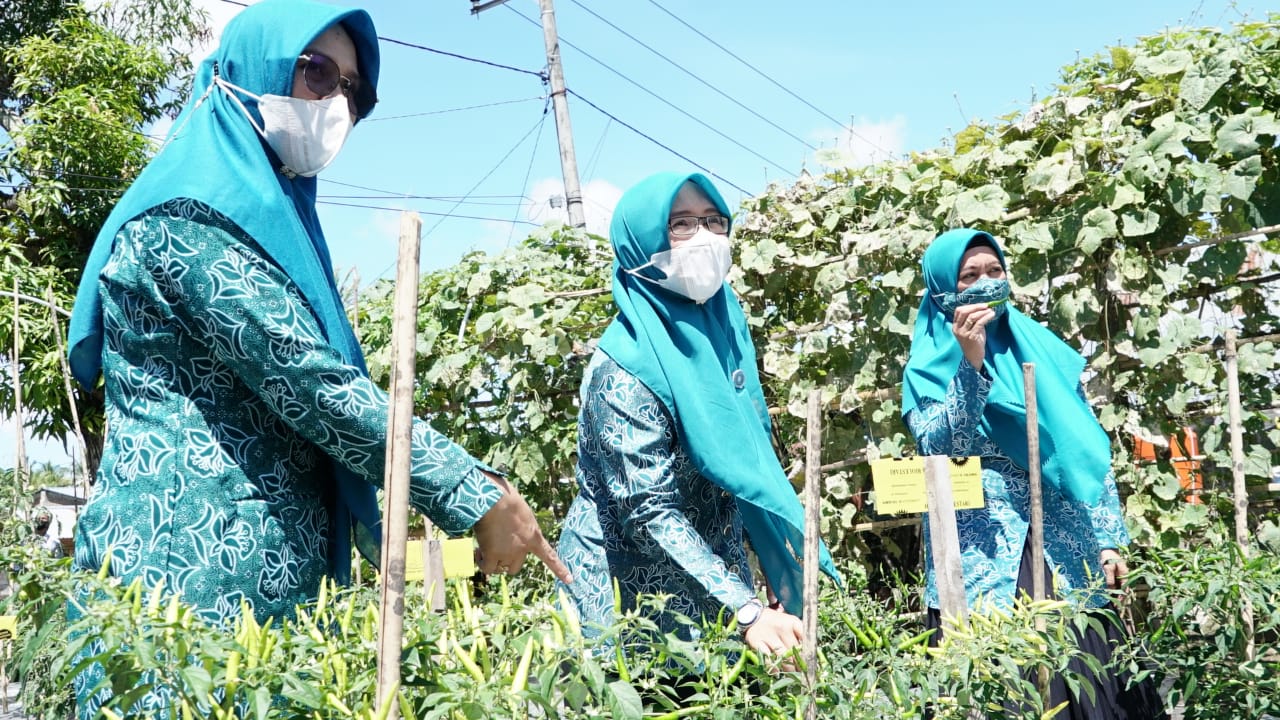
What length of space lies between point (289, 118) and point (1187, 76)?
3.15m

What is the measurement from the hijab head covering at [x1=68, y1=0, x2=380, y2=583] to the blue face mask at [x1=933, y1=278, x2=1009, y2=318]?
5.74ft

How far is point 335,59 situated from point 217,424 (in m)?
0.53

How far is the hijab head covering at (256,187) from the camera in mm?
1305

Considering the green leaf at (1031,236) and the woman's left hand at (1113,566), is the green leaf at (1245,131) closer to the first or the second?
the green leaf at (1031,236)

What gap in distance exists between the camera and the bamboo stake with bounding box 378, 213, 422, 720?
1103 mm

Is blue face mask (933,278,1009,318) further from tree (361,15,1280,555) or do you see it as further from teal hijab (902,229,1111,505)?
tree (361,15,1280,555)

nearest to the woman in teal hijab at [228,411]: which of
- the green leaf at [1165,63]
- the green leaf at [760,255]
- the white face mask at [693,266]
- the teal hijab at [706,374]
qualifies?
the teal hijab at [706,374]

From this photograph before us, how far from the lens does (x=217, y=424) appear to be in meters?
1.29

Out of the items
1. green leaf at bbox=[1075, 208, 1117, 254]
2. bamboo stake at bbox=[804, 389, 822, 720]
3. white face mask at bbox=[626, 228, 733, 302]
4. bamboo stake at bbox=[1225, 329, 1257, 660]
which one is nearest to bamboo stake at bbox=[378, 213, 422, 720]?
Answer: bamboo stake at bbox=[804, 389, 822, 720]

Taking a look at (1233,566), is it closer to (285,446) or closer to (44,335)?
(285,446)

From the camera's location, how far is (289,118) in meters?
1.42

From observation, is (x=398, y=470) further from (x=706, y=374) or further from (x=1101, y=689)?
(x=1101, y=689)

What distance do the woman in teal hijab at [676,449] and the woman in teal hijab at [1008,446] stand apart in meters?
0.65

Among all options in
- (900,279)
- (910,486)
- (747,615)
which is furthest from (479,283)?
(747,615)
